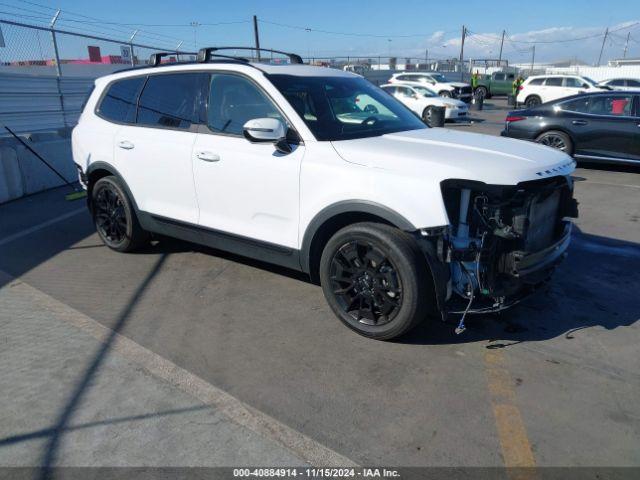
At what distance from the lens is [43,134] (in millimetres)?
8859

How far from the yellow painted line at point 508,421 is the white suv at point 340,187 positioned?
15.0 inches

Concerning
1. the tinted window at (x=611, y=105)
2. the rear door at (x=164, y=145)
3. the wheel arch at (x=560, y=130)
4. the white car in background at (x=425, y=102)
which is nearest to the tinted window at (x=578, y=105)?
the tinted window at (x=611, y=105)

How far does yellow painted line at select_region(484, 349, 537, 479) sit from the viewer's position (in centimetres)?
247

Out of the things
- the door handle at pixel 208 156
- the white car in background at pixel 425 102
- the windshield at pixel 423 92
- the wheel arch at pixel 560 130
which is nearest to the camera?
the door handle at pixel 208 156

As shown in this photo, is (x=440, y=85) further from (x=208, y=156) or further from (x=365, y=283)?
(x=365, y=283)

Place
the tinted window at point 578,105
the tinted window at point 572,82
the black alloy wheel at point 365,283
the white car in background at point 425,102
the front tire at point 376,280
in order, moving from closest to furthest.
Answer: the front tire at point 376,280 → the black alloy wheel at point 365,283 → the tinted window at point 578,105 → the white car in background at point 425,102 → the tinted window at point 572,82

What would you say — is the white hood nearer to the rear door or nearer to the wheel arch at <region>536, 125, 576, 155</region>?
the rear door

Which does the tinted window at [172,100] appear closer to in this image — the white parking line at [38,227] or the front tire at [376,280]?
the front tire at [376,280]

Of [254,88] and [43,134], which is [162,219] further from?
[43,134]

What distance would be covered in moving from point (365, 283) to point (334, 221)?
500 mm

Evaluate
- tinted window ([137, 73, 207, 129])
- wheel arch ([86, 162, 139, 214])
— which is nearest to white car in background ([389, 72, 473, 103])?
wheel arch ([86, 162, 139, 214])

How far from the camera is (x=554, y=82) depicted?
24234 millimetres

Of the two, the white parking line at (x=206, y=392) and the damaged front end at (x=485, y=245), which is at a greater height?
the damaged front end at (x=485, y=245)

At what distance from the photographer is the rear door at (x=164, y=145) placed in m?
4.41
